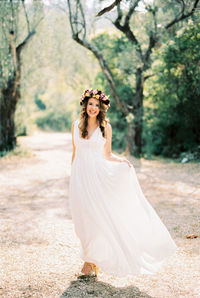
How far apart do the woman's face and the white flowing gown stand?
0.21 meters

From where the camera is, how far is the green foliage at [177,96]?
10734 millimetres

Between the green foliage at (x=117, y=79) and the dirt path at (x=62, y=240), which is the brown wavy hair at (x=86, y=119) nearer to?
the dirt path at (x=62, y=240)

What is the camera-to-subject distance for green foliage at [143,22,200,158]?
1073 centimetres

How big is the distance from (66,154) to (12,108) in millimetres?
3027

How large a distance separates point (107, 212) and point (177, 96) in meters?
9.13

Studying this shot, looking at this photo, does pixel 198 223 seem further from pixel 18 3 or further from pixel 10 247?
pixel 18 3

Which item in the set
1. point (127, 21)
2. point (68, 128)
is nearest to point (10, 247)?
point (127, 21)

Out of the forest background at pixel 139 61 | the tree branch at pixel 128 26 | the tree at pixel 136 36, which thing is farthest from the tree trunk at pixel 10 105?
the tree branch at pixel 128 26

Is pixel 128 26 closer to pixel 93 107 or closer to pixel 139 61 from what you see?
pixel 139 61

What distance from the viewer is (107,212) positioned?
3301 millimetres

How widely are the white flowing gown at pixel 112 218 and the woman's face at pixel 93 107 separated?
0.69 feet

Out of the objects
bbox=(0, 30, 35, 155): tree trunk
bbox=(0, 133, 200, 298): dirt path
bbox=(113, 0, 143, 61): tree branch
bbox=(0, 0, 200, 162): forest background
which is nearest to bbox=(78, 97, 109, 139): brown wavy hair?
bbox=(0, 133, 200, 298): dirt path

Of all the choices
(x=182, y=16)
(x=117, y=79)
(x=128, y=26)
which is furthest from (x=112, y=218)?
(x=117, y=79)

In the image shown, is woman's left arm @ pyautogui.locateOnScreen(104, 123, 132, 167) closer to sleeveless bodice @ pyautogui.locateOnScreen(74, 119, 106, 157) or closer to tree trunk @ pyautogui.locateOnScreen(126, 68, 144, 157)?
sleeveless bodice @ pyautogui.locateOnScreen(74, 119, 106, 157)
